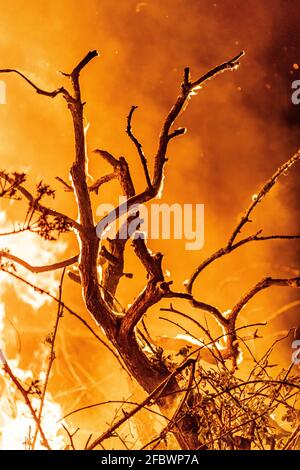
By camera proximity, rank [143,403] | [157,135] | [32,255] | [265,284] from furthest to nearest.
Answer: [157,135], [32,255], [265,284], [143,403]

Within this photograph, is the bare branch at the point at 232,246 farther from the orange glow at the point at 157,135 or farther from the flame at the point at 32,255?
the flame at the point at 32,255

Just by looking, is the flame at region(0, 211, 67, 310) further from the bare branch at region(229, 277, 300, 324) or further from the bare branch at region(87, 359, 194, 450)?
the bare branch at region(87, 359, 194, 450)

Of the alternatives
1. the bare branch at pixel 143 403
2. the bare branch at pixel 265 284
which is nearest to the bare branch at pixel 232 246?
the bare branch at pixel 265 284

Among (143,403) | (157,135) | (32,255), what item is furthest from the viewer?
(157,135)

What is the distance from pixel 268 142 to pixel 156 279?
1062 centimetres

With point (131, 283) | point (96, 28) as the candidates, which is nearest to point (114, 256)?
point (131, 283)

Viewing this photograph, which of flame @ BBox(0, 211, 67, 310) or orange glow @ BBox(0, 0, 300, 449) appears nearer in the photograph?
flame @ BBox(0, 211, 67, 310)

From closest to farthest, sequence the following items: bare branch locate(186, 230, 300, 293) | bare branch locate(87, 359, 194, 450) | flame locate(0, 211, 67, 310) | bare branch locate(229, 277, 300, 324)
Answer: bare branch locate(87, 359, 194, 450), bare branch locate(186, 230, 300, 293), bare branch locate(229, 277, 300, 324), flame locate(0, 211, 67, 310)

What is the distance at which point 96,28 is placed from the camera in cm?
1333

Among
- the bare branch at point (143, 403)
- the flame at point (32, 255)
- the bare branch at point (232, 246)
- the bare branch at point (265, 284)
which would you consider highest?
the flame at point (32, 255)

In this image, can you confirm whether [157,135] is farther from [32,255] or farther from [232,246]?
[232,246]

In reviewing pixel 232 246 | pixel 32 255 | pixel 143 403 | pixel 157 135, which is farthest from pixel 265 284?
pixel 32 255

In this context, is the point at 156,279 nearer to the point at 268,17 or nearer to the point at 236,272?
the point at 236,272

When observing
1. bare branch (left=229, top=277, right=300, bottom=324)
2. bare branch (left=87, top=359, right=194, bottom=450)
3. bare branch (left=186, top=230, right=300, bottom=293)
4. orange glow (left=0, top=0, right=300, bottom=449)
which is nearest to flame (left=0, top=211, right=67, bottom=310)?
orange glow (left=0, top=0, right=300, bottom=449)
